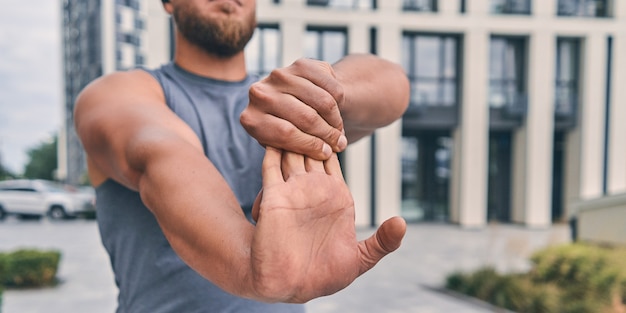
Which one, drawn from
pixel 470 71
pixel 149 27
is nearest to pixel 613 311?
pixel 470 71

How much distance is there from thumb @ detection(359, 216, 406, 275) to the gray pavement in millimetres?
6072

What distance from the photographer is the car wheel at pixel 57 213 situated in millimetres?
18797

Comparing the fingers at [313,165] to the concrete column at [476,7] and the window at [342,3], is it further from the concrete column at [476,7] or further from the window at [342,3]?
the concrete column at [476,7]

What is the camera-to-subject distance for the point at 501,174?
17.8m

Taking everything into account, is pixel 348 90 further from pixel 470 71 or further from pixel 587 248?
pixel 470 71

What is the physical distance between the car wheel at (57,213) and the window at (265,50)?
10.1 m

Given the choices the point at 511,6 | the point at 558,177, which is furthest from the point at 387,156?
the point at 558,177

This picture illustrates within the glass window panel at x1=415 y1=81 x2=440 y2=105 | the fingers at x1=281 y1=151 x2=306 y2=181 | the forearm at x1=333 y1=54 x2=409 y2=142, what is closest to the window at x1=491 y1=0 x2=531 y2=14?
the glass window panel at x1=415 y1=81 x2=440 y2=105

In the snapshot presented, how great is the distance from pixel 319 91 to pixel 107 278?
9.35 metres

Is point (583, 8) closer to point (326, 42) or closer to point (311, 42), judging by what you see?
point (326, 42)

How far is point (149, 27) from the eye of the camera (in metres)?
14.2

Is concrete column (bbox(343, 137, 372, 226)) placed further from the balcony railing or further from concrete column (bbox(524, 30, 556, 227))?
concrete column (bbox(524, 30, 556, 227))

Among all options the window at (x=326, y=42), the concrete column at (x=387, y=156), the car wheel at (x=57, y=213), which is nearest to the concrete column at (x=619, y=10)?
the concrete column at (x=387, y=156)

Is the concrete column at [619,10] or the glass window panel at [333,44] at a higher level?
the concrete column at [619,10]
